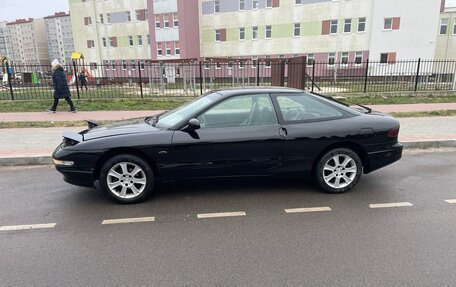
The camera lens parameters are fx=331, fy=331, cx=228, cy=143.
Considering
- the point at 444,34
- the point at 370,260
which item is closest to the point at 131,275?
the point at 370,260

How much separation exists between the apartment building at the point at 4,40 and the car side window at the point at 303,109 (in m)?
156

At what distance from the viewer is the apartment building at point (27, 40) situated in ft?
421

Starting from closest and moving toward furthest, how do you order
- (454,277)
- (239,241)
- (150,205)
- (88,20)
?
1. (454,277)
2. (239,241)
3. (150,205)
4. (88,20)

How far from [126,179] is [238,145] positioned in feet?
5.02

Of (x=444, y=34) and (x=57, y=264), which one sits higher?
(x=444, y=34)

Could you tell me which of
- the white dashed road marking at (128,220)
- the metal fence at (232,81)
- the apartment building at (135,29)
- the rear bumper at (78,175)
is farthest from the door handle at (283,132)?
the apartment building at (135,29)

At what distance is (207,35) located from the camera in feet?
135

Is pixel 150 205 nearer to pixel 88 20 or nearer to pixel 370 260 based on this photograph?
pixel 370 260

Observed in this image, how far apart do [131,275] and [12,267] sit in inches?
44.8

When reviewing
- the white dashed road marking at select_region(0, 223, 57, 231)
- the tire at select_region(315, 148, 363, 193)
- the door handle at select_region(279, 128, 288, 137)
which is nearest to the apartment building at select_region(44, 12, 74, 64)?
the white dashed road marking at select_region(0, 223, 57, 231)

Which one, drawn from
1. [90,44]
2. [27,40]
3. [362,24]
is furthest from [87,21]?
[27,40]

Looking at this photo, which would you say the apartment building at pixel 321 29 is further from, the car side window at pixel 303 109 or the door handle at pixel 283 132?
the door handle at pixel 283 132

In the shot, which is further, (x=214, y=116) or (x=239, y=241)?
(x=214, y=116)

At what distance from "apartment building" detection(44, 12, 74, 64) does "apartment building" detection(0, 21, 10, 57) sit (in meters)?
18.8
